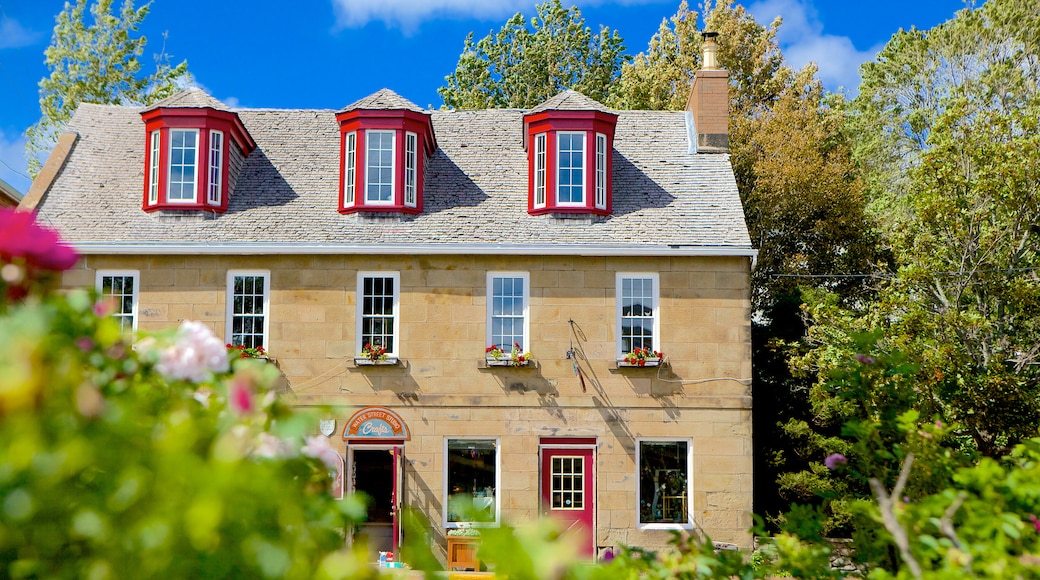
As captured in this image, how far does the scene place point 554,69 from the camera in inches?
1500

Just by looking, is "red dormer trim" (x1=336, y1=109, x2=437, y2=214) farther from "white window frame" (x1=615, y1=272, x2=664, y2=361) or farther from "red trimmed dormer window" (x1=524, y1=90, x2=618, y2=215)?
"white window frame" (x1=615, y1=272, x2=664, y2=361)

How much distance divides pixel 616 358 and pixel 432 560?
14937mm

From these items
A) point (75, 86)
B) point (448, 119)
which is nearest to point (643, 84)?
point (448, 119)

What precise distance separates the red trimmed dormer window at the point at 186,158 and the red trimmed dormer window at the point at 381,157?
2.36m

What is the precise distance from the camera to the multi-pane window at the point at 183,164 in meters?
18.3

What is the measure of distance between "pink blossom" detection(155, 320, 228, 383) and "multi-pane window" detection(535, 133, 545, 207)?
50.7 feet

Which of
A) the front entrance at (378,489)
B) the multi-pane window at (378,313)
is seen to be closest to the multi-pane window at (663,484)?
the front entrance at (378,489)

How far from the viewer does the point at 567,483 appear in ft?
57.8

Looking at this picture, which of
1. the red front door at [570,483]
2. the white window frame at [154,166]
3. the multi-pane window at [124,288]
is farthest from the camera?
the white window frame at [154,166]

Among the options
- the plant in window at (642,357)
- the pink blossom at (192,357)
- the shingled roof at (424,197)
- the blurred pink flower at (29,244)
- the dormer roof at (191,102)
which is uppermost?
the dormer roof at (191,102)

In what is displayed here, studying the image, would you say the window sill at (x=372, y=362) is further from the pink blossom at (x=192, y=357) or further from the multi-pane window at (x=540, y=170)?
the pink blossom at (x=192, y=357)

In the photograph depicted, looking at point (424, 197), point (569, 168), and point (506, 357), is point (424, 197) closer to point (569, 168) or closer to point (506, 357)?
point (569, 168)

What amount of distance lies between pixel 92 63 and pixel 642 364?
83.8 ft

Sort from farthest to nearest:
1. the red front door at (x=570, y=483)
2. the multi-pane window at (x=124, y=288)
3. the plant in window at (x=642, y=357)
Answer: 1. the multi-pane window at (x=124, y=288)
2. the red front door at (x=570, y=483)
3. the plant in window at (x=642, y=357)
